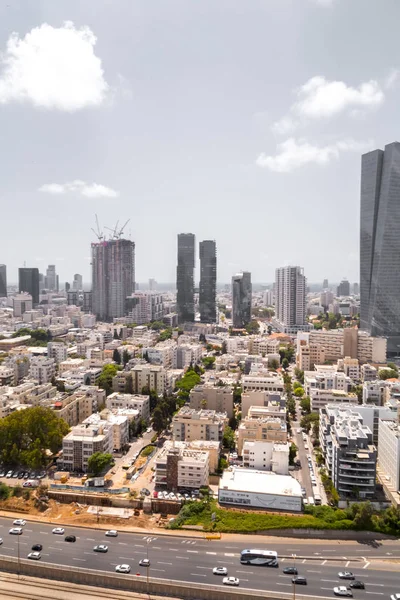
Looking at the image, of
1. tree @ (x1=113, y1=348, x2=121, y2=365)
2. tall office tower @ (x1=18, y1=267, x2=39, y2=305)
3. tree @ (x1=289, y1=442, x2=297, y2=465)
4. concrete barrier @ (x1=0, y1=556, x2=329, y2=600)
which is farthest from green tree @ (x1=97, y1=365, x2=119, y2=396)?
tall office tower @ (x1=18, y1=267, x2=39, y2=305)

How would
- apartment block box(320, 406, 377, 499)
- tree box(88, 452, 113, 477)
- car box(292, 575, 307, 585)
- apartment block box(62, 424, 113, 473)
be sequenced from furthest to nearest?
apartment block box(62, 424, 113, 473)
tree box(88, 452, 113, 477)
apartment block box(320, 406, 377, 499)
car box(292, 575, 307, 585)

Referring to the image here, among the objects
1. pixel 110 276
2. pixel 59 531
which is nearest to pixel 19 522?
pixel 59 531

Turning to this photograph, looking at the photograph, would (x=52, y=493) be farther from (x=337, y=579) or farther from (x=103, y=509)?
(x=337, y=579)

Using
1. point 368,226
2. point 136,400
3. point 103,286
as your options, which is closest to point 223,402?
point 136,400

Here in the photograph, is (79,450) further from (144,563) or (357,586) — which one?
(357,586)

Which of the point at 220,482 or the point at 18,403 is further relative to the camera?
the point at 18,403

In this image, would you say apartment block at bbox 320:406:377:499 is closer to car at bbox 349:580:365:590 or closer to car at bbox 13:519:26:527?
car at bbox 349:580:365:590
